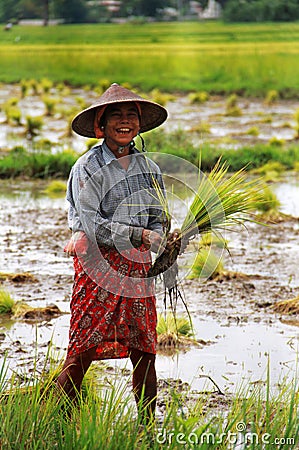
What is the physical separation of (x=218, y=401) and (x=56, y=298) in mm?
1998

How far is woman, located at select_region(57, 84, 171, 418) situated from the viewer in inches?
141

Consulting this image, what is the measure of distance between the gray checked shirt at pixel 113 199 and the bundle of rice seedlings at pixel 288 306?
222 cm

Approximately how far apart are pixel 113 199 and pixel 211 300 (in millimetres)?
2537

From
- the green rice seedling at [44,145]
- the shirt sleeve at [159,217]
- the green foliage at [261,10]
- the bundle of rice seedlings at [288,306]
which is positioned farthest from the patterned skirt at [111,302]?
the green foliage at [261,10]

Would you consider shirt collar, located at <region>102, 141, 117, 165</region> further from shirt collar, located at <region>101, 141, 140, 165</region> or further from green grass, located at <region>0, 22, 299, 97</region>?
green grass, located at <region>0, 22, 299, 97</region>

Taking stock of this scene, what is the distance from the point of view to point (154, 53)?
40.9 meters

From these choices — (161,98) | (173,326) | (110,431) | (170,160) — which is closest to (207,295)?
(173,326)

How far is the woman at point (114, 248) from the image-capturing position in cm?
359

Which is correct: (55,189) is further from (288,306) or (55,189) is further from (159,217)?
(159,217)

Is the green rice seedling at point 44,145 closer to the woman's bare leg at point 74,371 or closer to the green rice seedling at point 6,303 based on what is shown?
the green rice seedling at point 6,303

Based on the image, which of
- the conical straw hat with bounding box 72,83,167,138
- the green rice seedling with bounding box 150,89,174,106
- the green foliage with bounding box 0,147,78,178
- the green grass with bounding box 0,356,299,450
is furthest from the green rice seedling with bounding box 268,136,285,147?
the green grass with bounding box 0,356,299,450

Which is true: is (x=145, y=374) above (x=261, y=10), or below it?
below

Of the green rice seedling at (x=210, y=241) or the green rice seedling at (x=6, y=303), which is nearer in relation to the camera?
the green rice seedling at (x=210, y=241)

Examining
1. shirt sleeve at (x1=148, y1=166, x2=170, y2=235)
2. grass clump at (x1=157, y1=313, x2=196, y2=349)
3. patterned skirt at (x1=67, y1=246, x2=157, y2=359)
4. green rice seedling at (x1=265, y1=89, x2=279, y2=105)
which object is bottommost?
green rice seedling at (x1=265, y1=89, x2=279, y2=105)
